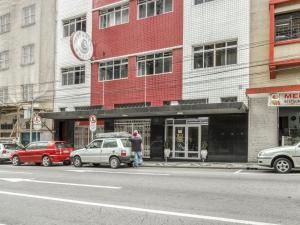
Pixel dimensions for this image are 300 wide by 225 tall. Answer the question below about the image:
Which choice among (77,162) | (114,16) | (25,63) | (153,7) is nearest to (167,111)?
(77,162)

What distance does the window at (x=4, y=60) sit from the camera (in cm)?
3810

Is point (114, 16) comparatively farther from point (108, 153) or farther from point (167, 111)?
point (108, 153)

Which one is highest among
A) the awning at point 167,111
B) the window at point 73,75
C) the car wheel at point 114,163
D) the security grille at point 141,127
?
the window at point 73,75

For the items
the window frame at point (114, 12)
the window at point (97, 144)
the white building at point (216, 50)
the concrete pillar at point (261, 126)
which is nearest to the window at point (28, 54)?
the window frame at point (114, 12)

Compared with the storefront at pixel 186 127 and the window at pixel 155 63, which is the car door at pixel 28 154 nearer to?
the storefront at pixel 186 127

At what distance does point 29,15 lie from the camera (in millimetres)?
36594

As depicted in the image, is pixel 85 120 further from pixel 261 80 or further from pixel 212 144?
pixel 261 80

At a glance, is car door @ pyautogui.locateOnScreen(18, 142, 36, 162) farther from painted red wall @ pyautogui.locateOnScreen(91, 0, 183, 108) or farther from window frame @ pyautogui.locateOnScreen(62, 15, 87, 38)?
window frame @ pyautogui.locateOnScreen(62, 15, 87, 38)

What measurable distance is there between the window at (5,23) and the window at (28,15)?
2541 millimetres

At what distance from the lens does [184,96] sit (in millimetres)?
25312

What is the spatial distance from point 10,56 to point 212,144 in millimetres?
22055

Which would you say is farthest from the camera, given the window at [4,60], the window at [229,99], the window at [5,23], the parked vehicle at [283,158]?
the window at [5,23]

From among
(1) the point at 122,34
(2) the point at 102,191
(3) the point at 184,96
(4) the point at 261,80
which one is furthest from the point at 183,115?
(2) the point at 102,191

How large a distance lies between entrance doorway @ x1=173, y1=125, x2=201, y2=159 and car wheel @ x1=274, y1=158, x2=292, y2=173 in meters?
8.41
